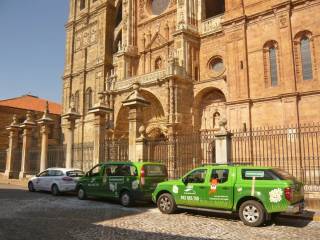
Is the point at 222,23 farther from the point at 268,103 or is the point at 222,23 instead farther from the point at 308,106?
the point at 308,106

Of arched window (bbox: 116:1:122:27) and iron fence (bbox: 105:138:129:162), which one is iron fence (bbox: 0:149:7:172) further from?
arched window (bbox: 116:1:122:27)

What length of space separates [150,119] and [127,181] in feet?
45.8

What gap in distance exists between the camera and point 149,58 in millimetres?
28531

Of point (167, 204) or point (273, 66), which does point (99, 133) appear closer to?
point (167, 204)

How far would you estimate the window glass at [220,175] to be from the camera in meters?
8.44

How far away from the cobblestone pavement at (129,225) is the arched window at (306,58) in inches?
462

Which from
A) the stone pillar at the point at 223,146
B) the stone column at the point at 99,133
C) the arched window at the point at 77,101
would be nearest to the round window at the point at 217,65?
the stone column at the point at 99,133

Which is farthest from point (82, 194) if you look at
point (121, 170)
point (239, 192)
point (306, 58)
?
point (306, 58)

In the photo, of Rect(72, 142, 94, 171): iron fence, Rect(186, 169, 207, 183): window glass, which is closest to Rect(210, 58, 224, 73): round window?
Rect(72, 142, 94, 171): iron fence

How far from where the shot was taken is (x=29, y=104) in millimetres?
42656

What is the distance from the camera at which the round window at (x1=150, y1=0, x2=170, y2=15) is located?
28.7m

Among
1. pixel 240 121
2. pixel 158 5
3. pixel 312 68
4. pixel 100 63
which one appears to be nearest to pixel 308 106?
pixel 312 68

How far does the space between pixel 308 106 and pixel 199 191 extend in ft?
37.2

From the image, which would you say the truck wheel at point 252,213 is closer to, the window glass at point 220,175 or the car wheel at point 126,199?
the window glass at point 220,175
